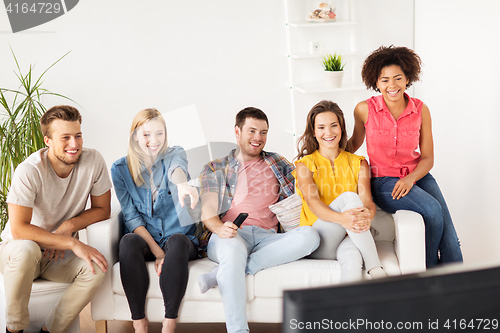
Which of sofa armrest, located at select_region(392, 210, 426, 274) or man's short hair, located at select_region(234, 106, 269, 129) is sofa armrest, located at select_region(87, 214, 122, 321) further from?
sofa armrest, located at select_region(392, 210, 426, 274)

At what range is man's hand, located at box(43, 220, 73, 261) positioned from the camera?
1976 millimetres

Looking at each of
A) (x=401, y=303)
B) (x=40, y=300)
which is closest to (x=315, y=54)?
(x=40, y=300)

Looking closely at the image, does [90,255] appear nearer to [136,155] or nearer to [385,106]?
[136,155]

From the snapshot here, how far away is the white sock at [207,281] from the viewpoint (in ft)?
6.23

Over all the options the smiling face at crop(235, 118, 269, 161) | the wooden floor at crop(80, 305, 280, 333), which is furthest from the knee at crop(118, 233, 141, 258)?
the smiling face at crop(235, 118, 269, 161)

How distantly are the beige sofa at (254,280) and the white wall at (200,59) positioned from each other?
40.4 inches

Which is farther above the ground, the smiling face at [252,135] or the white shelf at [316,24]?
the white shelf at [316,24]

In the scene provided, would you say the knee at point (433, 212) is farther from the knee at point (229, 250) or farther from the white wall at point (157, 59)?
the white wall at point (157, 59)

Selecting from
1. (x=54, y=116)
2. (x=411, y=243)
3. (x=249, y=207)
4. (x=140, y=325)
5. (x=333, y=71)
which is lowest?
(x=140, y=325)

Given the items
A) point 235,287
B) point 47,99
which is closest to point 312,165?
point 235,287

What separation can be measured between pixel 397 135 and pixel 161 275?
120cm

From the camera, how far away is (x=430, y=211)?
81.7 inches

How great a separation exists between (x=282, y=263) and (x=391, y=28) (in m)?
2.14

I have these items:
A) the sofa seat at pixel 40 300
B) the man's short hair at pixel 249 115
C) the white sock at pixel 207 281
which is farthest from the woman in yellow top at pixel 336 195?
the sofa seat at pixel 40 300
